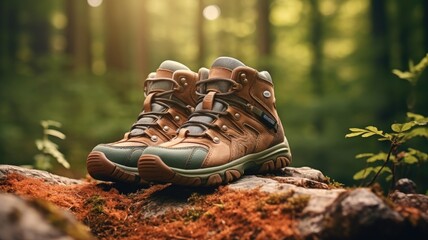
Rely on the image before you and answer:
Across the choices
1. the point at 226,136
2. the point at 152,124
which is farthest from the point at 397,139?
the point at 152,124

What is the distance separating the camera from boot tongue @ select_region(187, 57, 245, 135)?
2689mm

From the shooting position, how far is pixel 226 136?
271 centimetres

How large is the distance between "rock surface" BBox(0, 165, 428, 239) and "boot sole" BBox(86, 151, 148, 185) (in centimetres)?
11

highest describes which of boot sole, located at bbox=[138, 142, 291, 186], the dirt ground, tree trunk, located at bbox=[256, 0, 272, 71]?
tree trunk, located at bbox=[256, 0, 272, 71]

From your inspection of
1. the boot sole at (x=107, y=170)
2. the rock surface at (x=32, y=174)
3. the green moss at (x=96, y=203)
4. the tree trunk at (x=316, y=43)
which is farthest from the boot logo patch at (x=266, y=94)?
the tree trunk at (x=316, y=43)

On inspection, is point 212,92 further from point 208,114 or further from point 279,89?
point 279,89

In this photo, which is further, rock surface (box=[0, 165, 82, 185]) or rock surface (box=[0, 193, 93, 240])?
rock surface (box=[0, 165, 82, 185])

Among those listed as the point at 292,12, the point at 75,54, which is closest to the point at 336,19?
the point at 292,12

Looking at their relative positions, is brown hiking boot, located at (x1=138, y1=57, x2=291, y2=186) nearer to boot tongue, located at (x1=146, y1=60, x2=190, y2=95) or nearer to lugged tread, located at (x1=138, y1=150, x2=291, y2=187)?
lugged tread, located at (x1=138, y1=150, x2=291, y2=187)

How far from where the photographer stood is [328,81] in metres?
15.6

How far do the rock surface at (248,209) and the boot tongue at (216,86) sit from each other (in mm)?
445

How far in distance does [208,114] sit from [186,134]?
7.8 inches

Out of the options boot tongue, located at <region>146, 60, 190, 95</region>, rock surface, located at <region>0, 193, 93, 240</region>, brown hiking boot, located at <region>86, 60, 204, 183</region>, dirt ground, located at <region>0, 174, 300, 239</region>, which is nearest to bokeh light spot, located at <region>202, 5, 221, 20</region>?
boot tongue, located at <region>146, 60, 190, 95</region>

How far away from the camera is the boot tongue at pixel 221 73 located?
2777 mm
